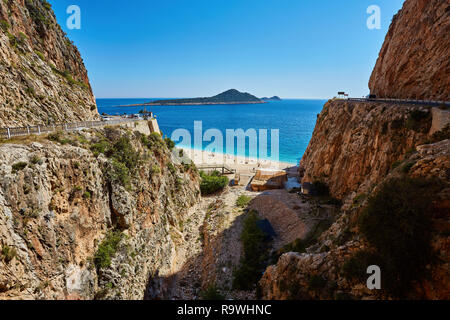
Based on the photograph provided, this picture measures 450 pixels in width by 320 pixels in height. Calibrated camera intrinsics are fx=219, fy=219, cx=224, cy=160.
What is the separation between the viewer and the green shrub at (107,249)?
1300 centimetres

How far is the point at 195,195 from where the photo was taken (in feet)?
101

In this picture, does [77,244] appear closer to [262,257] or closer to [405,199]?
[262,257]

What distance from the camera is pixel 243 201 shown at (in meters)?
28.6

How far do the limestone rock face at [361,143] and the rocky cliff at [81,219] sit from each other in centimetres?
1614

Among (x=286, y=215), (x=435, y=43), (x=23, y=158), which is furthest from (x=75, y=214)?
(x=435, y=43)

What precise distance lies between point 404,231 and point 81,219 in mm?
15117

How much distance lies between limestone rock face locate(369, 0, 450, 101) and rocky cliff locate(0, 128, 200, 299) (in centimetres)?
2698

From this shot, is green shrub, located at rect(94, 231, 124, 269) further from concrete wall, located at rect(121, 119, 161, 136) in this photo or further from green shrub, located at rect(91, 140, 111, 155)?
concrete wall, located at rect(121, 119, 161, 136)

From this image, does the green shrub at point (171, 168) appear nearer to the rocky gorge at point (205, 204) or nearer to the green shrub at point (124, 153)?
the rocky gorge at point (205, 204)

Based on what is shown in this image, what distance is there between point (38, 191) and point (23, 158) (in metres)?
1.83

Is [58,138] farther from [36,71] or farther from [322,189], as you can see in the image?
[322,189]

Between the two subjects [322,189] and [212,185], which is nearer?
Result: [322,189]

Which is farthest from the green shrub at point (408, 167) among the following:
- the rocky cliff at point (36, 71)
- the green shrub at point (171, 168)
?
the rocky cliff at point (36, 71)

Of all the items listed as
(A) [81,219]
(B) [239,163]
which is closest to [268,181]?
(B) [239,163]
